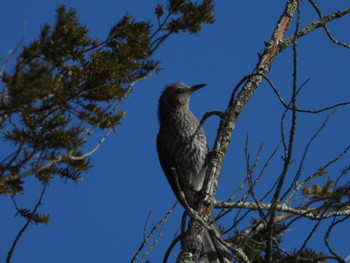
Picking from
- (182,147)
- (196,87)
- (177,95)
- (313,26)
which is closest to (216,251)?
(182,147)

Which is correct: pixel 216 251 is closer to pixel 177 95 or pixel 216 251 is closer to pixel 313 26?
pixel 313 26

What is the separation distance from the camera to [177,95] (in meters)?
5.54

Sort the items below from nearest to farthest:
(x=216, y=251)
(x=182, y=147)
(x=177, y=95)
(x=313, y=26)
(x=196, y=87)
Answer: (x=216, y=251) → (x=313, y=26) → (x=182, y=147) → (x=177, y=95) → (x=196, y=87)

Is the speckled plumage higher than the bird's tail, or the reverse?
the speckled plumage

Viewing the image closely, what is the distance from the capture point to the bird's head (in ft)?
18.0

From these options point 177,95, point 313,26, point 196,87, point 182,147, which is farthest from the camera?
point 196,87

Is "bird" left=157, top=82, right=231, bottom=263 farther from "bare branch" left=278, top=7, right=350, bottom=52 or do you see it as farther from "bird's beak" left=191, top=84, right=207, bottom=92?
"bare branch" left=278, top=7, right=350, bottom=52

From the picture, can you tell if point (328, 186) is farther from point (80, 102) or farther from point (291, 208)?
point (80, 102)

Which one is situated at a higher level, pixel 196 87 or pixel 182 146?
pixel 196 87

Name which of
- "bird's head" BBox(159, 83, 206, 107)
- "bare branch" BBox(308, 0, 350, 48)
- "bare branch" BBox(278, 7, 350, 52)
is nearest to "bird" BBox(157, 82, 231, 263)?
"bird's head" BBox(159, 83, 206, 107)

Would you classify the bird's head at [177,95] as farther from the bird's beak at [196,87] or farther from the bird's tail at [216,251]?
the bird's tail at [216,251]

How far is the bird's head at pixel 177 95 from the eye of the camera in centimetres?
548

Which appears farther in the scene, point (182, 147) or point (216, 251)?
point (182, 147)

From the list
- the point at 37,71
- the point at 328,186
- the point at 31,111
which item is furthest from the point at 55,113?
the point at 328,186
